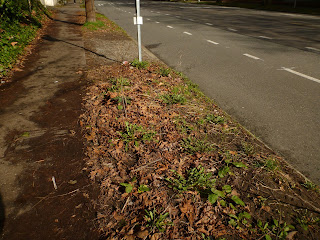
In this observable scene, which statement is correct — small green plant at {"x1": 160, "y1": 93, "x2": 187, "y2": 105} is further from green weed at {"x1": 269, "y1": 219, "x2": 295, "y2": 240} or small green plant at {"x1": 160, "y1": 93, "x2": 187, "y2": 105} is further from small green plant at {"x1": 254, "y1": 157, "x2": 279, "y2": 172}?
green weed at {"x1": 269, "y1": 219, "x2": 295, "y2": 240}

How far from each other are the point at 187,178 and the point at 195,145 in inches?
25.0

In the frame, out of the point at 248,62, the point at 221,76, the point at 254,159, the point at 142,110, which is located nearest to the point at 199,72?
the point at 221,76

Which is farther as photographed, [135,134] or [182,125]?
[182,125]

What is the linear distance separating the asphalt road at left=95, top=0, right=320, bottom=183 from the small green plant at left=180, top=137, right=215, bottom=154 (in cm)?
89

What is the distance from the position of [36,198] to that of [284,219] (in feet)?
7.72

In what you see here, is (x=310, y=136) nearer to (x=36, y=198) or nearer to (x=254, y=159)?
(x=254, y=159)

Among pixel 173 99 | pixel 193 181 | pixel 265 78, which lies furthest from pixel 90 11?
pixel 193 181

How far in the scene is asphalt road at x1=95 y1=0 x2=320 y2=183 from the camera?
350cm

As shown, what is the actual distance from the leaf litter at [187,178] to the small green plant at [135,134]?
0.01m

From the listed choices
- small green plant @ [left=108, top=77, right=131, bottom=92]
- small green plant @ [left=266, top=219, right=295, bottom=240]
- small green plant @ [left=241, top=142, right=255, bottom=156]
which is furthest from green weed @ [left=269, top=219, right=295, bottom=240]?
small green plant @ [left=108, top=77, right=131, bottom=92]

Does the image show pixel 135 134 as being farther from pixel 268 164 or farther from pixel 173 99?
pixel 268 164

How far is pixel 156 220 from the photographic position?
2.18 meters

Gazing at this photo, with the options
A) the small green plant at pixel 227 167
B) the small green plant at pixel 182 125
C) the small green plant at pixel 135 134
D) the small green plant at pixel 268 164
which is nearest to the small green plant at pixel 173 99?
the small green plant at pixel 182 125

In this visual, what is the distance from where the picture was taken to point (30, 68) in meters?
6.57
